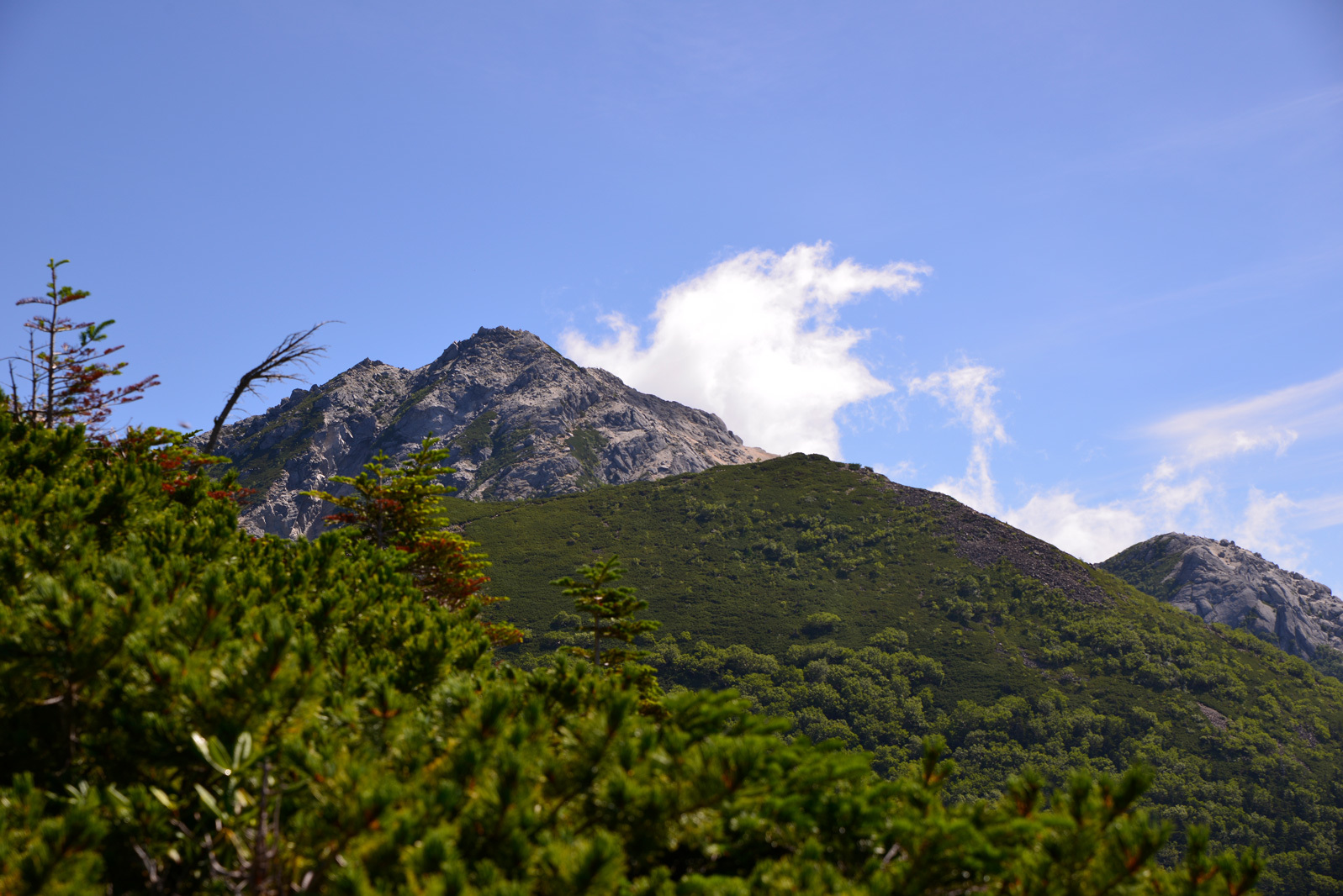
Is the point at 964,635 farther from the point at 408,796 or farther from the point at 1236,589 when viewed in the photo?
the point at 408,796

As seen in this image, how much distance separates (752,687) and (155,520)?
220 feet

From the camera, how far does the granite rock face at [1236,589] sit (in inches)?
4547

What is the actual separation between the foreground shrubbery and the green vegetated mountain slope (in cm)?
5890

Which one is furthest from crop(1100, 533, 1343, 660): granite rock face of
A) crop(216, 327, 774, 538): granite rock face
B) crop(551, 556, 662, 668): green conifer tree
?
crop(551, 556, 662, 668): green conifer tree

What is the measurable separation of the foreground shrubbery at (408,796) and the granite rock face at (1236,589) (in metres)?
143

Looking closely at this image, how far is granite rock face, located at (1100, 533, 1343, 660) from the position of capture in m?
116

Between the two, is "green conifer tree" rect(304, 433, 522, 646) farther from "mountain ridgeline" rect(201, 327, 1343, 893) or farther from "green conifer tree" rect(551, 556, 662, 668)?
"mountain ridgeline" rect(201, 327, 1343, 893)

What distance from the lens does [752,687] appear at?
69.1 meters

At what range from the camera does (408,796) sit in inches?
143

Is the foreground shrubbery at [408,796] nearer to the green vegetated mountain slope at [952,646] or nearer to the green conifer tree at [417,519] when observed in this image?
the green conifer tree at [417,519]

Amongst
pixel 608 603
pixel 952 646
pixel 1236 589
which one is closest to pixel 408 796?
pixel 608 603

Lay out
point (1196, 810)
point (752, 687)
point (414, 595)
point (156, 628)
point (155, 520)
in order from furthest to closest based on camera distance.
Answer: point (752, 687)
point (1196, 810)
point (414, 595)
point (155, 520)
point (156, 628)

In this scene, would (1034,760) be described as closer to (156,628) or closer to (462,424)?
(156,628)

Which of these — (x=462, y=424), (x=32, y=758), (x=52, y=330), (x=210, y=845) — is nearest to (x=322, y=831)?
(x=210, y=845)
